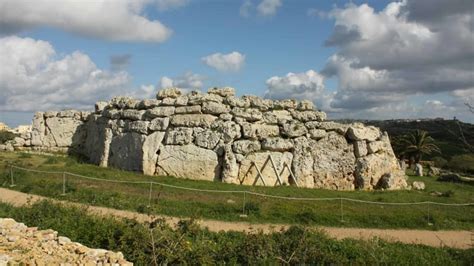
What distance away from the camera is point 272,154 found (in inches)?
976

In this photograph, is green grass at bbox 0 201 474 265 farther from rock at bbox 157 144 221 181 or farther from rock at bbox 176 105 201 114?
rock at bbox 176 105 201 114

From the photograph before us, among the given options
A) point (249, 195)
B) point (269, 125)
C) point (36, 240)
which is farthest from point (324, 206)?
point (36, 240)

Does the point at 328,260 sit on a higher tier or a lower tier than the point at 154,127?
lower

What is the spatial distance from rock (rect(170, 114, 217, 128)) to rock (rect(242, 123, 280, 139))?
1979mm

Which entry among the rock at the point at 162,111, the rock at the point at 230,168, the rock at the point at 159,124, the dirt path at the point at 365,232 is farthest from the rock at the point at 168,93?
the dirt path at the point at 365,232

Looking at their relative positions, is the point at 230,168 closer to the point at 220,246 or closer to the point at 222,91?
the point at 222,91

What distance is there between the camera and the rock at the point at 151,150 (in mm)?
25391

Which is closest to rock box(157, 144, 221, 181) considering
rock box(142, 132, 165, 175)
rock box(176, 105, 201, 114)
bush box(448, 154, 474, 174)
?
rock box(142, 132, 165, 175)

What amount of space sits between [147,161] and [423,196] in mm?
13944

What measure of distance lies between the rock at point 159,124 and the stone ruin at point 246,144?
54mm

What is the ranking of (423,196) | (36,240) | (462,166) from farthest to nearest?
1. (462,166)
2. (423,196)
3. (36,240)

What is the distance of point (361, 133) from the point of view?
2597 cm

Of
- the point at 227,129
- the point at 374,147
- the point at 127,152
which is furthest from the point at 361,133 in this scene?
the point at 127,152

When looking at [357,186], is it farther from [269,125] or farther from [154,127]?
[154,127]
